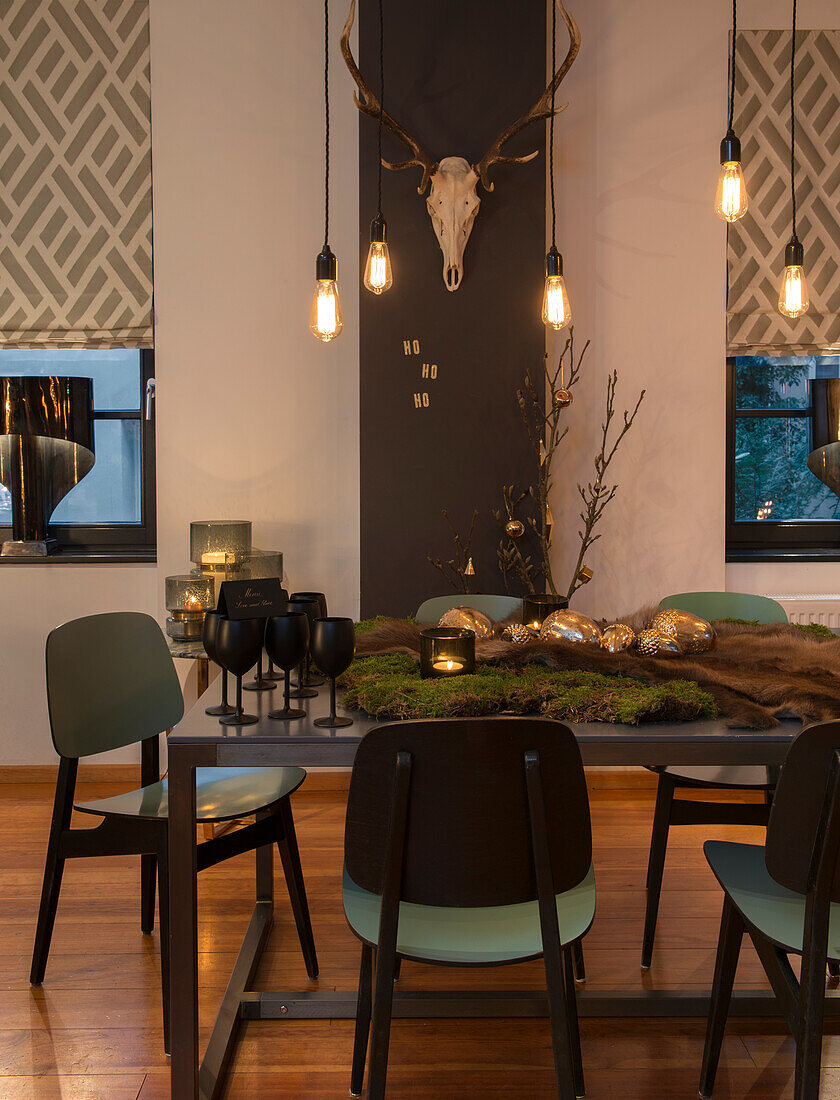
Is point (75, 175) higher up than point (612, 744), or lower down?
higher up

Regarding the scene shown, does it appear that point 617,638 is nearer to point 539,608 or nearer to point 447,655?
point 539,608


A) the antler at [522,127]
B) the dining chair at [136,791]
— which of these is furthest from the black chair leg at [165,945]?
the antler at [522,127]

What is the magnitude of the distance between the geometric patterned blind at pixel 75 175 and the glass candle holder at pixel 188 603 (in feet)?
3.67

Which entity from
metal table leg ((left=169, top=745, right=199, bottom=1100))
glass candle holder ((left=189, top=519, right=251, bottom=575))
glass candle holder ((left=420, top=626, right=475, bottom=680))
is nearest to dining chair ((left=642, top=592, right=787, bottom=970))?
glass candle holder ((left=420, top=626, right=475, bottom=680))

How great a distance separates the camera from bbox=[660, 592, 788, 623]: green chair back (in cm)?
270

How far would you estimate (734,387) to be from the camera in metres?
3.95

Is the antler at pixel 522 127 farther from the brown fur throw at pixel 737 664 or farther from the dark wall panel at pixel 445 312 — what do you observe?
the brown fur throw at pixel 737 664

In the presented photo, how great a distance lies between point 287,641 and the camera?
1749 millimetres

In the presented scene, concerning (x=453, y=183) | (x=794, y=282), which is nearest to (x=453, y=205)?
(x=453, y=183)

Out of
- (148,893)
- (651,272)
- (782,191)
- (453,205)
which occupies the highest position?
(782,191)

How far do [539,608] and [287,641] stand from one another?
0.73 metres

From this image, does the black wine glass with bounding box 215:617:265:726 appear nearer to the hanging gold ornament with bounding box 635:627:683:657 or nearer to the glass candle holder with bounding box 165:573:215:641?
the hanging gold ornament with bounding box 635:627:683:657

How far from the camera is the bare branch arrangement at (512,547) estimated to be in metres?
3.50

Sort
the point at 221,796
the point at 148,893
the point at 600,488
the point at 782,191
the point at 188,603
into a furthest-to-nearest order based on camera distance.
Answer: the point at 782,191
the point at 600,488
the point at 188,603
the point at 148,893
the point at 221,796
